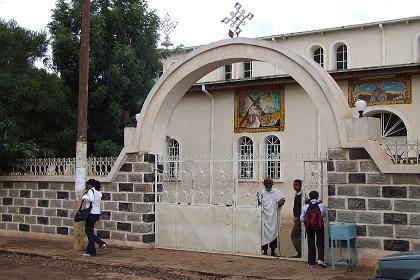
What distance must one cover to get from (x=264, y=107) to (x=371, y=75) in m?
4.04

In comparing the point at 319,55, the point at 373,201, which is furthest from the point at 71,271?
the point at 319,55

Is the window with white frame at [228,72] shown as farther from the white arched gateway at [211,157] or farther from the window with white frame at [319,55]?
the white arched gateway at [211,157]

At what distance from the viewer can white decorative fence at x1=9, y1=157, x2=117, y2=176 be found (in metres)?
12.8

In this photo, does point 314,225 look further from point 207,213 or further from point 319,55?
point 319,55

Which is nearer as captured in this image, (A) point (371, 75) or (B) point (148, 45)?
(B) point (148, 45)

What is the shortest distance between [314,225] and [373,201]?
1.11 m

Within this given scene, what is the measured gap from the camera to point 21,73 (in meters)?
14.5

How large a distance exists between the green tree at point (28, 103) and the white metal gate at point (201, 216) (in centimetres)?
386

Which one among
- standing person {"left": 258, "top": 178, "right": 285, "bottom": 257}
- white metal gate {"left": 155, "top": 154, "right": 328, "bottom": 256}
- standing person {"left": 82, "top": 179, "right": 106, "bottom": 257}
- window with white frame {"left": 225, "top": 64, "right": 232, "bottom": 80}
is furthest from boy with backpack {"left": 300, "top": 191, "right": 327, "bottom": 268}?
window with white frame {"left": 225, "top": 64, "right": 232, "bottom": 80}

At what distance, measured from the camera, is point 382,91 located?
1847 cm

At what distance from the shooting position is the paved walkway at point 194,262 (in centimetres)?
916

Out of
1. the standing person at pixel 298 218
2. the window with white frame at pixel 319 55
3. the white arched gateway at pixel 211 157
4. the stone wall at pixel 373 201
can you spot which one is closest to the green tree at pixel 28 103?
the white arched gateway at pixel 211 157

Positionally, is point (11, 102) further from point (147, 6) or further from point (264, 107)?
point (264, 107)

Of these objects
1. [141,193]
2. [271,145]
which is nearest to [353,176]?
[141,193]
